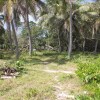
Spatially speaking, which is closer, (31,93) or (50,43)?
(31,93)

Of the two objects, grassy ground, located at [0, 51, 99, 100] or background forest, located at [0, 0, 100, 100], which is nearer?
grassy ground, located at [0, 51, 99, 100]

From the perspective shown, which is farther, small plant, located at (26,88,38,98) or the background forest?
the background forest

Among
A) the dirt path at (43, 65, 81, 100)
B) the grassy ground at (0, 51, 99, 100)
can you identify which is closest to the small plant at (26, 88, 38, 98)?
the grassy ground at (0, 51, 99, 100)

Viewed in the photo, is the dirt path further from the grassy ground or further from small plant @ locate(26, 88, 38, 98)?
small plant @ locate(26, 88, 38, 98)

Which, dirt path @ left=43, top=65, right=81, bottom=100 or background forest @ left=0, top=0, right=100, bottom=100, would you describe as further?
background forest @ left=0, top=0, right=100, bottom=100

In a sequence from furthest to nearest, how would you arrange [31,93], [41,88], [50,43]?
[50,43] → [41,88] → [31,93]

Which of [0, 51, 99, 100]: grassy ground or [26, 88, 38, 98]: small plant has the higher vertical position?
[26, 88, 38, 98]: small plant

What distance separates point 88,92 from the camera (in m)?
10.4

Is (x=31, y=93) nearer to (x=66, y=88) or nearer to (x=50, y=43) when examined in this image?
(x=66, y=88)

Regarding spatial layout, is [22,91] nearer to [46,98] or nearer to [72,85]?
[46,98]

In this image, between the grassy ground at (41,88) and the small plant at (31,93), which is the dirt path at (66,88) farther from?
the small plant at (31,93)

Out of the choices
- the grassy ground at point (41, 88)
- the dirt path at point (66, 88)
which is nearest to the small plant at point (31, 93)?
the grassy ground at point (41, 88)

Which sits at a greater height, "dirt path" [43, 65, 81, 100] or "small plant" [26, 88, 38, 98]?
"small plant" [26, 88, 38, 98]

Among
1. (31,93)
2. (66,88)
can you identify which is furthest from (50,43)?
(31,93)
